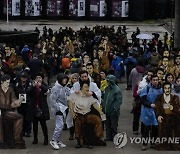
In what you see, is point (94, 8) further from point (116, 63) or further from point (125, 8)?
point (116, 63)

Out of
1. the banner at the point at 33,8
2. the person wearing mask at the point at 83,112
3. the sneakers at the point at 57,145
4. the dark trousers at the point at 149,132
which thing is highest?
the banner at the point at 33,8

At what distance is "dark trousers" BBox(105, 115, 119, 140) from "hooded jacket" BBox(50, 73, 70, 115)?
118cm

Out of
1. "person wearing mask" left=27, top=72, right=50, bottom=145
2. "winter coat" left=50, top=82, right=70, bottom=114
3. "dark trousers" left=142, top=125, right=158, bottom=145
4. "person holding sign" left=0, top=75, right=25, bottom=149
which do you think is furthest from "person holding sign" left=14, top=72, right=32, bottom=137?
"dark trousers" left=142, top=125, right=158, bottom=145

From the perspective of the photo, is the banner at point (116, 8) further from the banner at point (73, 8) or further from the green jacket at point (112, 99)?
the green jacket at point (112, 99)

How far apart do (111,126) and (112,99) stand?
0.65 m

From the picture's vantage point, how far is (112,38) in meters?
30.6

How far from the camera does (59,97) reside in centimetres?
A: 1400

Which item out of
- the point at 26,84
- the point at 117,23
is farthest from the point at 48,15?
the point at 26,84

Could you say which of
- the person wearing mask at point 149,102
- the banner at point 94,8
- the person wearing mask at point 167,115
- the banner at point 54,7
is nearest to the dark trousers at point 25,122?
the person wearing mask at point 149,102

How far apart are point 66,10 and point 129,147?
41559 millimetres

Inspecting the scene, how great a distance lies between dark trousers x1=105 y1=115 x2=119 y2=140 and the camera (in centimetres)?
1448

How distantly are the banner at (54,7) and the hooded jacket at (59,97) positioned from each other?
4057cm

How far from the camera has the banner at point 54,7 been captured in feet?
178

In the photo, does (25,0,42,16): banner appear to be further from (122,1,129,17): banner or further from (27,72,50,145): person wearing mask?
(27,72,50,145): person wearing mask
